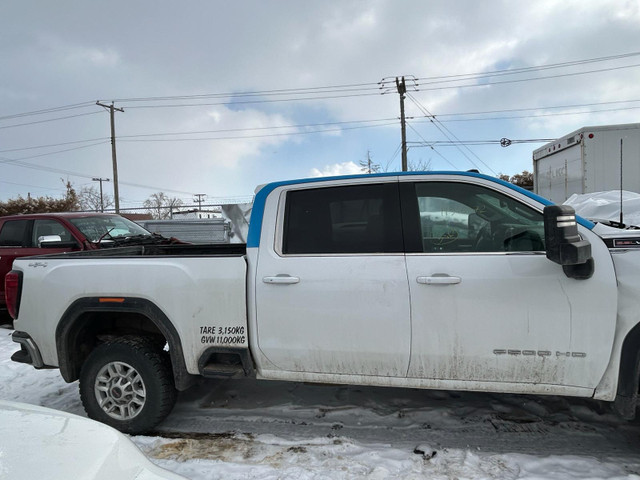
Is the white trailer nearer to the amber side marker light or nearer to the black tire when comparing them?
the black tire

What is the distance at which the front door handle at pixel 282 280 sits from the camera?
2.78 metres

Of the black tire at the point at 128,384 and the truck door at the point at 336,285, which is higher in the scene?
the truck door at the point at 336,285

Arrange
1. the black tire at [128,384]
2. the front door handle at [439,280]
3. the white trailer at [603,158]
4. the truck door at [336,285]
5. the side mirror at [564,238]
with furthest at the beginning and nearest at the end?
1. the white trailer at [603,158]
2. the black tire at [128,384]
3. the truck door at [336,285]
4. the front door handle at [439,280]
5. the side mirror at [564,238]

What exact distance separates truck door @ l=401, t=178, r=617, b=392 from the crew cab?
17.8ft

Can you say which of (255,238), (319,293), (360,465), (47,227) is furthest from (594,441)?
(47,227)

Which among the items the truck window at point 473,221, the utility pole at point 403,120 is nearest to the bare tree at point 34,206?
the utility pole at point 403,120

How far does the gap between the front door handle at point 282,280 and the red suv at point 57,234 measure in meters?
4.27

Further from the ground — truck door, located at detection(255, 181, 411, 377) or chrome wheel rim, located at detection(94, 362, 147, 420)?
truck door, located at detection(255, 181, 411, 377)

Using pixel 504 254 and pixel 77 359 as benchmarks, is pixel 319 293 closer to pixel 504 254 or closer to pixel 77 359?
pixel 504 254

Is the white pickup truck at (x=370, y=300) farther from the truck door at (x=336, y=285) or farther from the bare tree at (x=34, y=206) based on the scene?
the bare tree at (x=34, y=206)

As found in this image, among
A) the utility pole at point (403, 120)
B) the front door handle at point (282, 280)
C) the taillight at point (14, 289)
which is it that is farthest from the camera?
the utility pole at point (403, 120)

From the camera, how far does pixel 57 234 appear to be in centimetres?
682

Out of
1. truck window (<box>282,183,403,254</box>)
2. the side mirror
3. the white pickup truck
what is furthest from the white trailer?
truck window (<box>282,183,403,254</box>)

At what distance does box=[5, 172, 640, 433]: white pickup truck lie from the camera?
8.00 feet
